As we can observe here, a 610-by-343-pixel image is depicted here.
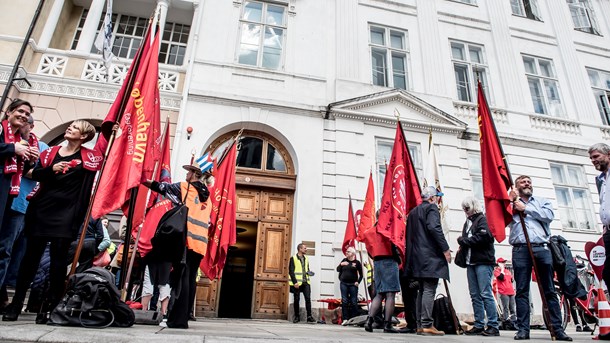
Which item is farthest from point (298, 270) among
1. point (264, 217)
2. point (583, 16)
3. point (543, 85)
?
point (583, 16)

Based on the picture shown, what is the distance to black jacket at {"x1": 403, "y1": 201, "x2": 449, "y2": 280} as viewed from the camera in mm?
5000

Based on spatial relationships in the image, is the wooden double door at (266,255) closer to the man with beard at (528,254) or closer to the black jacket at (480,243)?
the black jacket at (480,243)

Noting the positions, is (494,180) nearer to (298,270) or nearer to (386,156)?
(298,270)

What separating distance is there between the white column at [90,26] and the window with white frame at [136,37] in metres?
0.45

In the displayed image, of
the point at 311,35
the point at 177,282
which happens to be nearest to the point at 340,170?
the point at 311,35

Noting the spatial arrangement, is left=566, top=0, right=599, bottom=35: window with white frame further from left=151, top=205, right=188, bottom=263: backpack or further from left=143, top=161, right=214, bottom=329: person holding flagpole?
left=151, top=205, right=188, bottom=263: backpack

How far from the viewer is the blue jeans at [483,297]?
5352mm

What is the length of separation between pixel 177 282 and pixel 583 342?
14.9ft

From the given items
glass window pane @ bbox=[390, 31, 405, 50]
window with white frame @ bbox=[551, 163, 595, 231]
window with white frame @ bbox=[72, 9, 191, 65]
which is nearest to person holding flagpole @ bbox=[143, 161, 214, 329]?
window with white frame @ bbox=[72, 9, 191, 65]

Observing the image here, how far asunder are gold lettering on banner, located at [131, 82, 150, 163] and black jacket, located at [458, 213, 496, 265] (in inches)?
188

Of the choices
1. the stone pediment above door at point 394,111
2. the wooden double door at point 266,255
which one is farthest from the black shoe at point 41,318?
the stone pediment above door at point 394,111

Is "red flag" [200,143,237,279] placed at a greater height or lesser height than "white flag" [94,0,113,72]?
lesser

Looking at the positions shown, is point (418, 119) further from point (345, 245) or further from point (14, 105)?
point (14, 105)

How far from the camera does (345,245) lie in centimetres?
919
